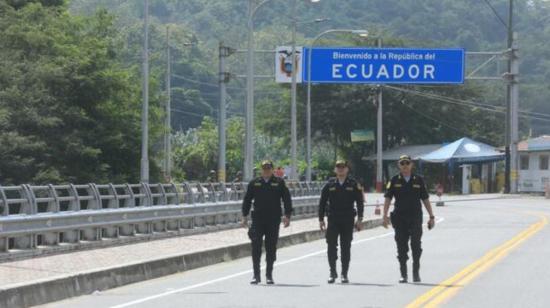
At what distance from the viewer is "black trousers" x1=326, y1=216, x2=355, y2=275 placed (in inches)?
625

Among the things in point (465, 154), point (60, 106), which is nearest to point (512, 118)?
point (465, 154)

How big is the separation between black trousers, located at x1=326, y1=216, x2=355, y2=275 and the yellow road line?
144cm

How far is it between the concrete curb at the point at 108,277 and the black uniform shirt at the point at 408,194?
4.34 meters

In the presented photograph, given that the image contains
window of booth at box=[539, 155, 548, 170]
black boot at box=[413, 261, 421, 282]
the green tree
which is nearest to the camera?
black boot at box=[413, 261, 421, 282]

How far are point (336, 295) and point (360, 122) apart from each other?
73.2 metres

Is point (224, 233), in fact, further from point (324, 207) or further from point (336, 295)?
point (336, 295)

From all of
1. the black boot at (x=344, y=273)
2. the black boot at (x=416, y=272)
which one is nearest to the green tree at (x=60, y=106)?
the black boot at (x=344, y=273)

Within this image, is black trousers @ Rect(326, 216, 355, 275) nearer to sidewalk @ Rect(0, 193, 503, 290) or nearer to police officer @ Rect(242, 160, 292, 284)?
police officer @ Rect(242, 160, 292, 284)

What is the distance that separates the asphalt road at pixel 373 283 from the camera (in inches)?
538

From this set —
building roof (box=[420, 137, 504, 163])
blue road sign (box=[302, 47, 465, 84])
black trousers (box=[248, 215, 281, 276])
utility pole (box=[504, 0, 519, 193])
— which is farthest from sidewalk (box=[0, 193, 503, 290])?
building roof (box=[420, 137, 504, 163])

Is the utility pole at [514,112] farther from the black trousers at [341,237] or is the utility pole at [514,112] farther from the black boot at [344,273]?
the black boot at [344,273]

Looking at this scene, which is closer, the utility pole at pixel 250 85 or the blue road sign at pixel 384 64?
the utility pole at pixel 250 85

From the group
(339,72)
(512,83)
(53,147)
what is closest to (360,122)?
(512,83)

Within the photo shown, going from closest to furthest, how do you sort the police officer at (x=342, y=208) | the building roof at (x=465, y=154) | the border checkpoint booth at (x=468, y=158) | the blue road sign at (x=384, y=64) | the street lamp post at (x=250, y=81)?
the police officer at (x=342, y=208) → the street lamp post at (x=250, y=81) → the blue road sign at (x=384, y=64) → the building roof at (x=465, y=154) → the border checkpoint booth at (x=468, y=158)
